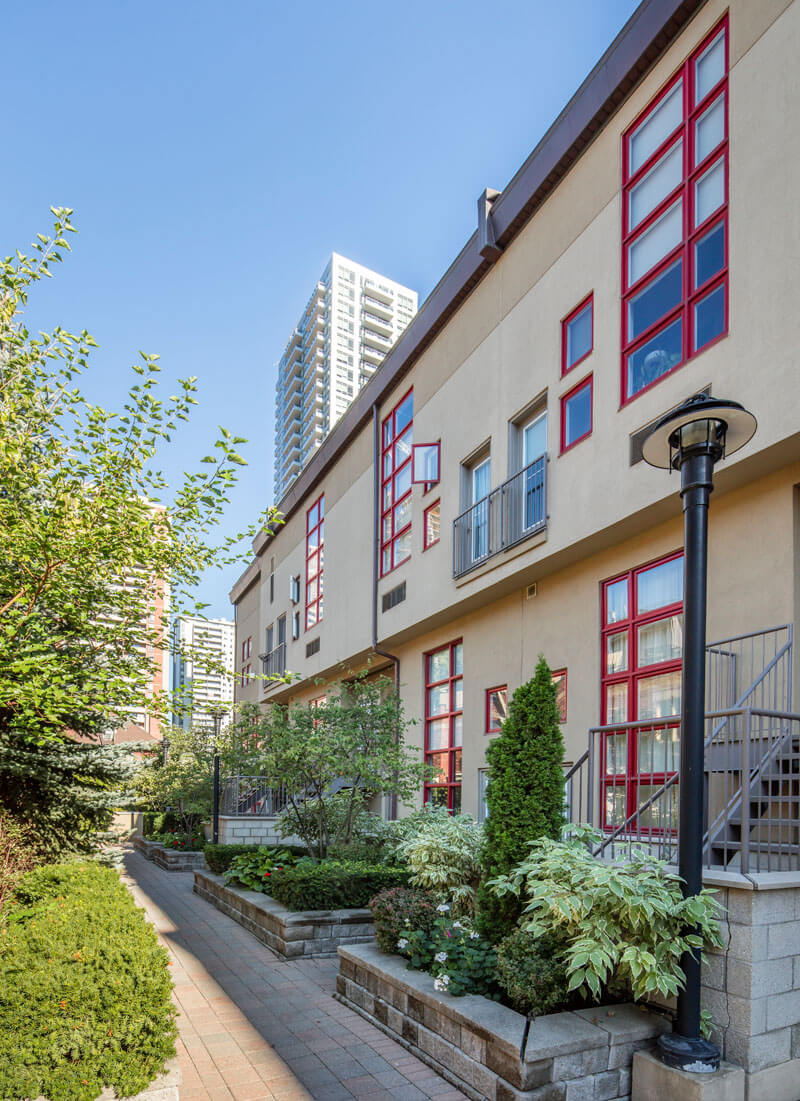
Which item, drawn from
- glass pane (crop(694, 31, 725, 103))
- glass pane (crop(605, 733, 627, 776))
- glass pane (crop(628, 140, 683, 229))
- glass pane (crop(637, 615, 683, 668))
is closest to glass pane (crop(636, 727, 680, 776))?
glass pane (crop(605, 733, 627, 776))

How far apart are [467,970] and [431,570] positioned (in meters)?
8.41

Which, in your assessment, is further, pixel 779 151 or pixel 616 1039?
pixel 779 151

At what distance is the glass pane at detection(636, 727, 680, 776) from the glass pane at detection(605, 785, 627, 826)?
425 millimetres

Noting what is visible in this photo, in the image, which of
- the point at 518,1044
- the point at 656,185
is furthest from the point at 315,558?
the point at 518,1044

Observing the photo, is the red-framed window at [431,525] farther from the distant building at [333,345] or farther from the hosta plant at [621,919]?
the distant building at [333,345]

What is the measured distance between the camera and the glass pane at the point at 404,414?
15.6 meters

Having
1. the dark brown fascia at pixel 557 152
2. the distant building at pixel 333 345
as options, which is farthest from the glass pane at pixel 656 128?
the distant building at pixel 333 345

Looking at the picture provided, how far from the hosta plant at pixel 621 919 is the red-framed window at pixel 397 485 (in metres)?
→ 9.92

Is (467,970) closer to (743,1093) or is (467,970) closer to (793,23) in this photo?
(743,1093)

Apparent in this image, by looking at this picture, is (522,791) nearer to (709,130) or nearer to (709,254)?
(709,254)

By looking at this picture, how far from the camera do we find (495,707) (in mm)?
12000

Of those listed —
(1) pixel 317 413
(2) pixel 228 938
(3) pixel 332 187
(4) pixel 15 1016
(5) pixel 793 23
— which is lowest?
(2) pixel 228 938

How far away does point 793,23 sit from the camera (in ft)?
22.8

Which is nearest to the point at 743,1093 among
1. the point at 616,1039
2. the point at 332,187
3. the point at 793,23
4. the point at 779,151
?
the point at 616,1039
